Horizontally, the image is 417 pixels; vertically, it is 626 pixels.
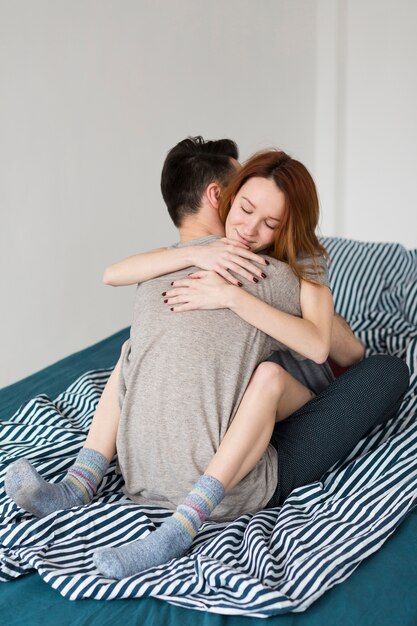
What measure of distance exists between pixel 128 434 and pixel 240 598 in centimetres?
45

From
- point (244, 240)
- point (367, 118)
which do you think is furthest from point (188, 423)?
point (367, 118)

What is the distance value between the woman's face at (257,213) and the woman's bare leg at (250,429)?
0.29 meters

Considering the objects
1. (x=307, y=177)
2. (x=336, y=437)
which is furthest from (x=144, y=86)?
(x=336, y=437)

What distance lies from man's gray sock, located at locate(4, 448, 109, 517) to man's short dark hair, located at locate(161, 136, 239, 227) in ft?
1.98

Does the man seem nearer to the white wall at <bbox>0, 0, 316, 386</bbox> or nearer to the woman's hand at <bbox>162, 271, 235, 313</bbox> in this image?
the woman's hand at <bbox>162, 271, 235, 313</bbox>

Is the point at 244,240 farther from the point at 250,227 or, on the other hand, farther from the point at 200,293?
the point at 200,293

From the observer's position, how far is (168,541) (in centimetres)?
139

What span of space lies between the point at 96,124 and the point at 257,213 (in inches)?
76.0

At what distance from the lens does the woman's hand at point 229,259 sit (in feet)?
5.38

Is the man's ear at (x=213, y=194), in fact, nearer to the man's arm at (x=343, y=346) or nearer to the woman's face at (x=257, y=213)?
the woman's face at (x=257, y=213)

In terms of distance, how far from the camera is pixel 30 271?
10.7 feet

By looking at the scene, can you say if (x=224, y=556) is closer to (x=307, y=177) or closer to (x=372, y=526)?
(x=372, y=526)

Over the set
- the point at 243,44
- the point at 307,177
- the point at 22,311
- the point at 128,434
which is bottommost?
the point at 22,311

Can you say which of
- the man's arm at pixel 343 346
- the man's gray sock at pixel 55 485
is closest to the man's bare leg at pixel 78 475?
the man's gray sock at pixel 55 485
